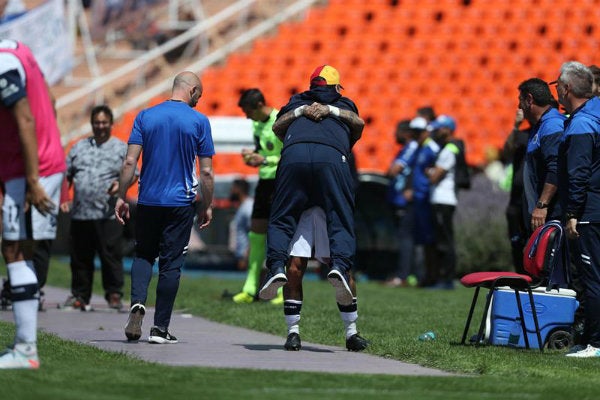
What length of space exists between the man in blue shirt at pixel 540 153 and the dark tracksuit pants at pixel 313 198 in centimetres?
159

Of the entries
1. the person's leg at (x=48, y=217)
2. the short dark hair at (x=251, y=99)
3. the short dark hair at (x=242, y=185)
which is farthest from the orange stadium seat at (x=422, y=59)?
the person's leg at (x=48, y=217)

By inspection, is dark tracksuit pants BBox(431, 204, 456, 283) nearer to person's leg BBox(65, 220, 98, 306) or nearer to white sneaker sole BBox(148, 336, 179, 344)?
person's leg BBox(65, 220, 98, 306)

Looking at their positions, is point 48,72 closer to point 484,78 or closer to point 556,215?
point 484,78

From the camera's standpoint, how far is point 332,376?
26.6ft

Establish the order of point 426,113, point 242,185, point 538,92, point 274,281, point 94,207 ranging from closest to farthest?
point 274,281
point 538,92
point 94,207
point 426,113
point 242,185

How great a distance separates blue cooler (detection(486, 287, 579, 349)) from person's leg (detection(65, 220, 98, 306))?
4722mm

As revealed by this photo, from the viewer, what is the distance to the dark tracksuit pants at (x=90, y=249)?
549 inches

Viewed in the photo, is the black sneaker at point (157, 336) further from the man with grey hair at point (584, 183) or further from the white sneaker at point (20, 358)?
the man with grey hair at point (584, 183)

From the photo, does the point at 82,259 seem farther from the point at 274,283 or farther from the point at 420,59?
the point at 420,59

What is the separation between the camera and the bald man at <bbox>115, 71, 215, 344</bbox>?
33.5ft

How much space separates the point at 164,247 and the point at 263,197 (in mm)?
3949

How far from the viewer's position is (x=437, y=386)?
7.80 metres

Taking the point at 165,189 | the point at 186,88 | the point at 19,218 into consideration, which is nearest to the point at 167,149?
the point at 165,189

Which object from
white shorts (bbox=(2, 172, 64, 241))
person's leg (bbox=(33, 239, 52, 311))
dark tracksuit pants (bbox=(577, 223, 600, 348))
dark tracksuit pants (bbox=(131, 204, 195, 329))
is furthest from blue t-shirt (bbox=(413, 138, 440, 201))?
white shorts (bbox=(2, 172, 64, 241))
